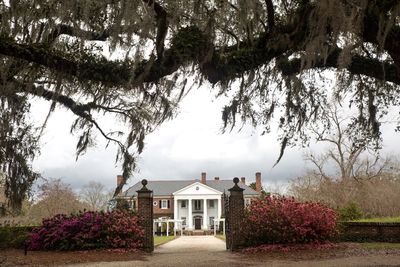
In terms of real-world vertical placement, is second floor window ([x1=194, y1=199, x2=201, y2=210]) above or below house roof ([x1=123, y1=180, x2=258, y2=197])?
below

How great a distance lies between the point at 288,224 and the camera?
14148 millimetres

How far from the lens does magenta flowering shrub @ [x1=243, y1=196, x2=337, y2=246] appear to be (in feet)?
45.8

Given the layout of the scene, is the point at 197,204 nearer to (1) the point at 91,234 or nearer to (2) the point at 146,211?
(2) the point at 146,211

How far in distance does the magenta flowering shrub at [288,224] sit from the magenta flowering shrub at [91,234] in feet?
11.7

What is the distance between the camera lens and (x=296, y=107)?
936cm

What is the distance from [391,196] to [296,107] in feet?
82.0

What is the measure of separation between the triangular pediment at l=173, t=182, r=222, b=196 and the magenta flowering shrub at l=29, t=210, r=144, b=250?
3825cm

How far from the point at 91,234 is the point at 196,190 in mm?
39245

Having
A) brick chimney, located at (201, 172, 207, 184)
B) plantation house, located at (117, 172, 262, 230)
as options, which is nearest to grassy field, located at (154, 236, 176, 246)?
plantation house, located at (117, 172, 262, 230)

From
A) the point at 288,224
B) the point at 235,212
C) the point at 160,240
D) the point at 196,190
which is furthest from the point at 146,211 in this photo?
the point at 196,190

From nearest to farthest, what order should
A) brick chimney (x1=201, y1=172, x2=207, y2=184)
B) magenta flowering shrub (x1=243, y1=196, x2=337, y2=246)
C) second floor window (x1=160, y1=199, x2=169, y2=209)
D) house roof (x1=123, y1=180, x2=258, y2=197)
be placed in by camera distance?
magenta flowering shrub (x1=243, y1=196, x2=337, y2=246) → second floor window (x1=160, y1=199, x2=169, y2=209) → house roof (x1=123, y1=180, x2=258, y2=197) → brick chimney (x1=201, y1=172, x2=207, y2=184)

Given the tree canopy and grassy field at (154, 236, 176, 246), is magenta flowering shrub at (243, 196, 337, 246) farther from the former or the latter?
grassy field at (154, 236, 176, 246)

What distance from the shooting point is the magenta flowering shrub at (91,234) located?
47.2ft

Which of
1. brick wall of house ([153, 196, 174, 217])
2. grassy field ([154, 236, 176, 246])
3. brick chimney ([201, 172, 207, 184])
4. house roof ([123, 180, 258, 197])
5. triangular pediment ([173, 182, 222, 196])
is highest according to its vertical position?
brick chimney ([201, 172, 207, 184])
